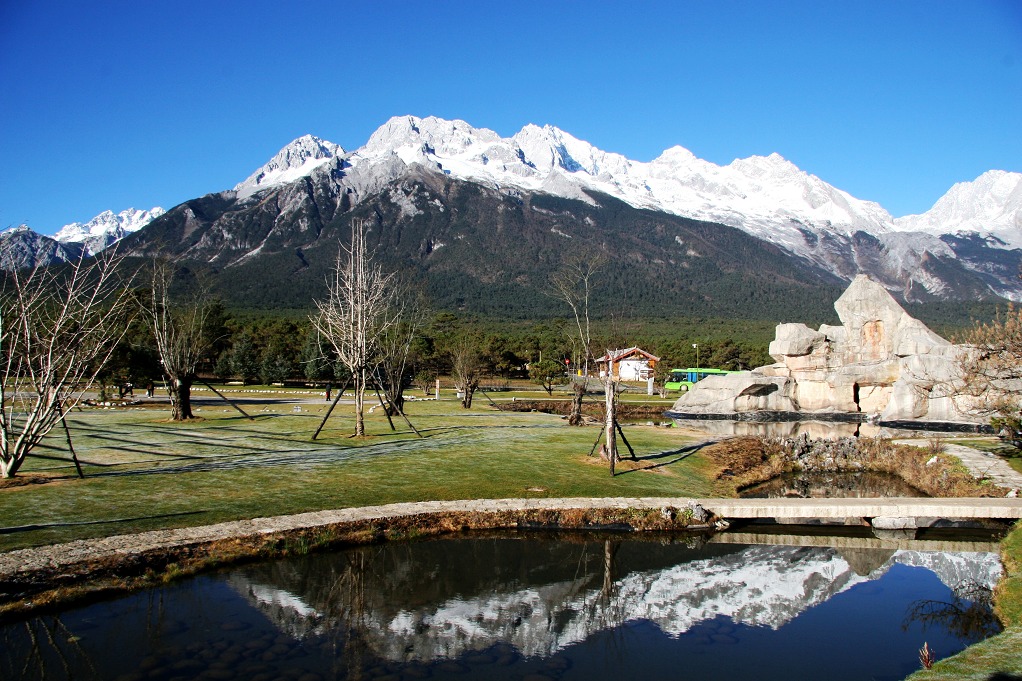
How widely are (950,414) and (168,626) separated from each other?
28.4 metres

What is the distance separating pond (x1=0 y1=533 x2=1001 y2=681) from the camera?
28.5 ft

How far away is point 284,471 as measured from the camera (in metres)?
17.4

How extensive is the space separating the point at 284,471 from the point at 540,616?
918 cm

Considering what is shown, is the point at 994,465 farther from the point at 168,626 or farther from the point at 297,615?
the point at 168,626

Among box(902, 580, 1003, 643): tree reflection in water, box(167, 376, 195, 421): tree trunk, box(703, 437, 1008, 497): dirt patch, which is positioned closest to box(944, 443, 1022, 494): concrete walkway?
box(703, 437, 1008, 497): dirt patch

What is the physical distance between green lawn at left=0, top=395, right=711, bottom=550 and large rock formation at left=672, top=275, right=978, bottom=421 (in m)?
10.1

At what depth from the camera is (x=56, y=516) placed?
40.9 feet

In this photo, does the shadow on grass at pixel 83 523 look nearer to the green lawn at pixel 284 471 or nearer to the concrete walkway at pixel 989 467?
the green lawn at pixel 284 471

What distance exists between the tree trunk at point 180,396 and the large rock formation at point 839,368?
78.6 feet

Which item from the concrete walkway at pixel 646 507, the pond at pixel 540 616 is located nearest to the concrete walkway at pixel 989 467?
the concrete walkway at pixel 646 507

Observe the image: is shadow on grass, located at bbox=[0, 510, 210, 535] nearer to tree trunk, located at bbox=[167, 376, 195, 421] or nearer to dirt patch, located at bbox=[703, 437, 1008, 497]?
dirt patch, located at bbox=[703, 437, 1008, 497]

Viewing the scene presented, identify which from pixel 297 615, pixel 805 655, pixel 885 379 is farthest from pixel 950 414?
pixel 297 615

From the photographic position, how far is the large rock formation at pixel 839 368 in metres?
32.9

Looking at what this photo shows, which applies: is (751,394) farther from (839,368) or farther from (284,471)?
(284,471)
